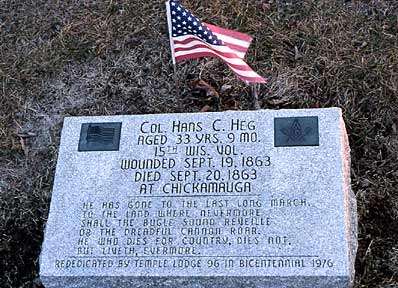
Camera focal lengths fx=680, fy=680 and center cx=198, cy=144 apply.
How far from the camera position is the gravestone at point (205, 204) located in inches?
152

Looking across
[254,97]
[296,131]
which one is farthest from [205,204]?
[254,97]

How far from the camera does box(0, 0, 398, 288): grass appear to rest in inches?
193

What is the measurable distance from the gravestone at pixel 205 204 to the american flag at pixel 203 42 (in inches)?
13.9

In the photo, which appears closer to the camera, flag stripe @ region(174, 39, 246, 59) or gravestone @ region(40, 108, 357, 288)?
gravestone @ region(40, 108, 357, 288)

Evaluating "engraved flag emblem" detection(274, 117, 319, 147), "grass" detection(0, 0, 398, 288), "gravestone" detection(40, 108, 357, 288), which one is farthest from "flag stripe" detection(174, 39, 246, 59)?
"grass" detection(0, 0, 398, 288)

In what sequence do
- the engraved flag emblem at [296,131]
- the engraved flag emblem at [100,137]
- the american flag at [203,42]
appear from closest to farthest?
the engraved flag emblem at [296,131], the engraved flag emblem at [100,137], the american flag at [203,42]

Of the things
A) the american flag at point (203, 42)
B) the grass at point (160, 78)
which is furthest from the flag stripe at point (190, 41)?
the grass at point (160, 78)

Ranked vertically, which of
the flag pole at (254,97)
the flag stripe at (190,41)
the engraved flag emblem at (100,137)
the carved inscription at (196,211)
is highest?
the flag stripe at (190,41)

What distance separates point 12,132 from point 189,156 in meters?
1.94

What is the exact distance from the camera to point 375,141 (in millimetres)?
5145

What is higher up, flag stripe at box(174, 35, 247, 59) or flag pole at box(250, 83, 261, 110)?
flag stripe at box(174, 35, 247, 59)

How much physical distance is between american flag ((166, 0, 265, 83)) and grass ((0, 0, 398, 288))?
0.91 metres

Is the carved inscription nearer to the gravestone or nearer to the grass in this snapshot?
the gravestone

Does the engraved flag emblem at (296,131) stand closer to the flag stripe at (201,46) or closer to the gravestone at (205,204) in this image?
the gravestone at (205,204)
